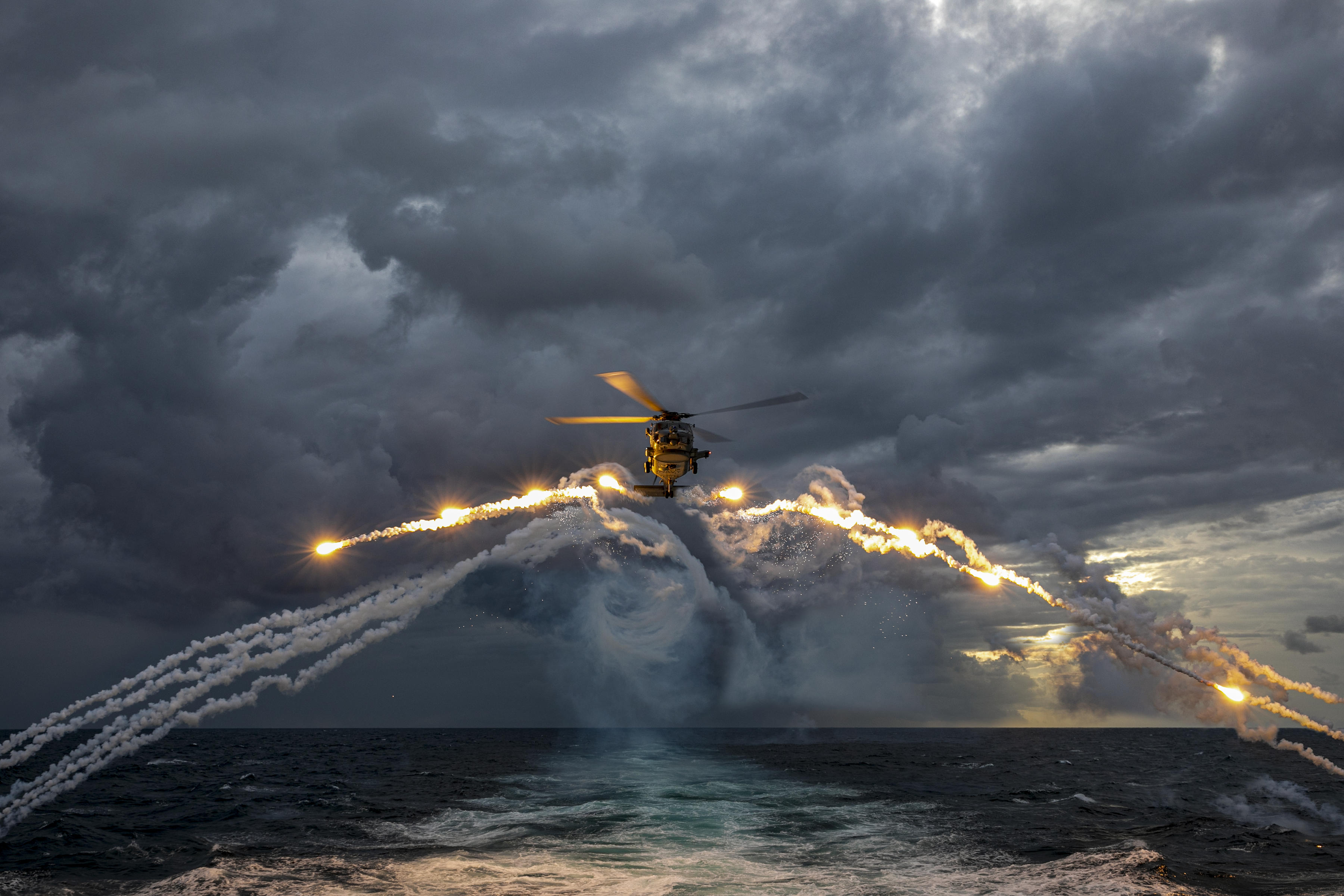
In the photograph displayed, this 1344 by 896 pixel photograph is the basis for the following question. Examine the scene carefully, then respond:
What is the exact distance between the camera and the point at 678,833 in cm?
5925

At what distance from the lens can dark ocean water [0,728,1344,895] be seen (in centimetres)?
4459

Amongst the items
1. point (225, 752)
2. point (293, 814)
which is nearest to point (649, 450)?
point (293, 814)

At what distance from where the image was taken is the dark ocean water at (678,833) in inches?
1756

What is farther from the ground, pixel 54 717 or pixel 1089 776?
pixel 54 717

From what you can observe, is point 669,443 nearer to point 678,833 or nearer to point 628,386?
point 628,386

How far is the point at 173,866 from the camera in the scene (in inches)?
1875

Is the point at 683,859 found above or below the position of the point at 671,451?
below

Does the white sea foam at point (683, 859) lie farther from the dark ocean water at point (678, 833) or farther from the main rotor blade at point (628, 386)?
the main rotor blade at point (628, 386)

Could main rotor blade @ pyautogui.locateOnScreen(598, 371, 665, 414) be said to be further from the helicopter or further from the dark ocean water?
the dark ocean water

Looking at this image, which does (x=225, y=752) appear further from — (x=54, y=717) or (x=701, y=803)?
(x=54, y=717)

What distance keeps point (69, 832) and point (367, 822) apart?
2083 cm

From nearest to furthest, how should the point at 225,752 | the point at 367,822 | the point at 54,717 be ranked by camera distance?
the point at 54,717, the point at 367,822, the point at 225,752

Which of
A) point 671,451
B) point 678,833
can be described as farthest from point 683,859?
point 671,451

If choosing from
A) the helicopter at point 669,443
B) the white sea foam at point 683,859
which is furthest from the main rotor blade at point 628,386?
the white sea foam at point 683,859
